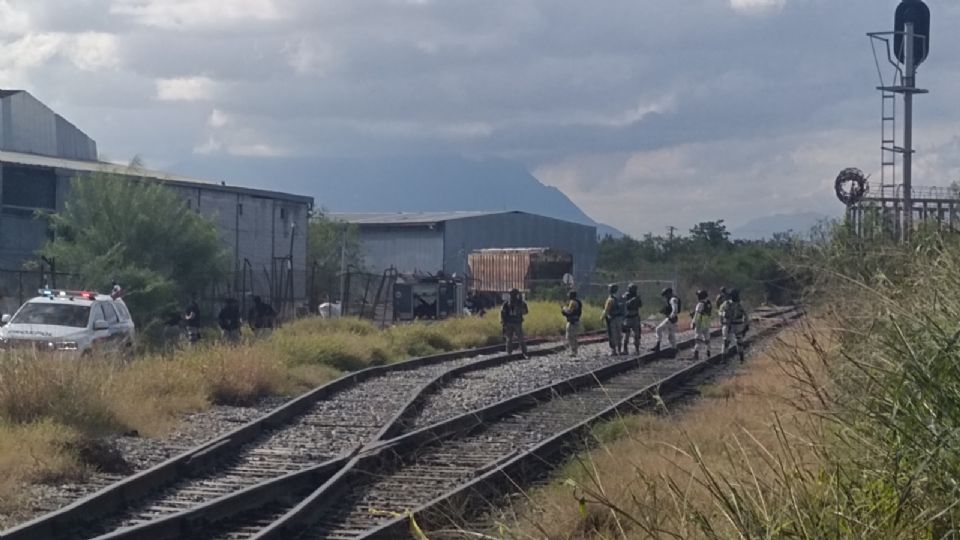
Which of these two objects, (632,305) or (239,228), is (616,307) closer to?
(632,305)

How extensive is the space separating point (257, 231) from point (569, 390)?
123 ft

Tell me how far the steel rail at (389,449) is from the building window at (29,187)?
29014 millimetres

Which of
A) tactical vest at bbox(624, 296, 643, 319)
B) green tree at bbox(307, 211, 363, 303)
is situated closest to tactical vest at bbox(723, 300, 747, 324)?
tactical vest at bbox(624, 296, 643, 319)

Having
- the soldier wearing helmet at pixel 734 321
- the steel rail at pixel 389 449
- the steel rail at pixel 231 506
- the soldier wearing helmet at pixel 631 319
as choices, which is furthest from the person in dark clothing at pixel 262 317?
the steel rail at pixel 231 506

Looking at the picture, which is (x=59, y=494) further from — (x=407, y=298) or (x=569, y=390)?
(x=407, y=298)

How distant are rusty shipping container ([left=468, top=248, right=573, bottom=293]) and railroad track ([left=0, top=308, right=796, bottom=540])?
36627mm

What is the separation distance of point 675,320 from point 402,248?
50.8 metres

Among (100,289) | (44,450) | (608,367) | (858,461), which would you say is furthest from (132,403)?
(100,289)

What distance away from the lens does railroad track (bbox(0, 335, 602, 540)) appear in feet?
35.3

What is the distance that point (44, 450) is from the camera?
13.6m

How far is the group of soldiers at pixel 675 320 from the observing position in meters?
28.3

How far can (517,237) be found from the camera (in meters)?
88.2

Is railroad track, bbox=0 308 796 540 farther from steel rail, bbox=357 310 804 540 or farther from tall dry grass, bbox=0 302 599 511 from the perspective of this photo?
tall dry grass, bbox=0 302 599 511

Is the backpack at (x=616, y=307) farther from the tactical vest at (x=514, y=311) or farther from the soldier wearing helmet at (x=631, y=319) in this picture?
the tactical vest at (x=514, y=311)
